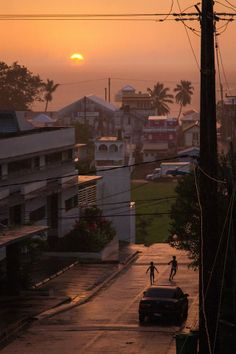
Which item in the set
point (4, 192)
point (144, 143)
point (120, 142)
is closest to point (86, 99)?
point (144, 143)

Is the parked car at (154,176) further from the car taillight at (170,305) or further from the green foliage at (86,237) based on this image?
the car taillight at (170,305)

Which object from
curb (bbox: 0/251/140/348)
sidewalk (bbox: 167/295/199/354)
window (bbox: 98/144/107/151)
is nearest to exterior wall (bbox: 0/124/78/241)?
curb (bbox: 0/251/140/348)

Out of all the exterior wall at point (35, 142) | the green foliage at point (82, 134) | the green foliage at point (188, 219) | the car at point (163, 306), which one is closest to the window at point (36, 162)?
the exterior wall at point (35, 142)

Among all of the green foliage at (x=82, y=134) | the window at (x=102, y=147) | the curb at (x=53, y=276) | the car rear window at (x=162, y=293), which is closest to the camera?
the car rear window at (x=162, y=293)

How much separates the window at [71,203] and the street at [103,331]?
52.1ft

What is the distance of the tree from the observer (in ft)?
544

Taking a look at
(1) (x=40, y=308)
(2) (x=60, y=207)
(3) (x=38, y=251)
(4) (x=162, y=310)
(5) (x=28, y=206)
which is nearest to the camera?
(4) (x=162, y=310)

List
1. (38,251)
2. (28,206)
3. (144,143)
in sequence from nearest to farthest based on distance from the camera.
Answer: (38,251) → (28,206) → (144,143)

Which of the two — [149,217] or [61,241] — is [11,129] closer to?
[61,241]

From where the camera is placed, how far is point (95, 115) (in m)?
178

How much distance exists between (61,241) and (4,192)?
796 centimetres

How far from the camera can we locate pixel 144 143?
16025 centimetres

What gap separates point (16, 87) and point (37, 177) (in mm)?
115833

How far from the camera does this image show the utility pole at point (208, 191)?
2009 cm
